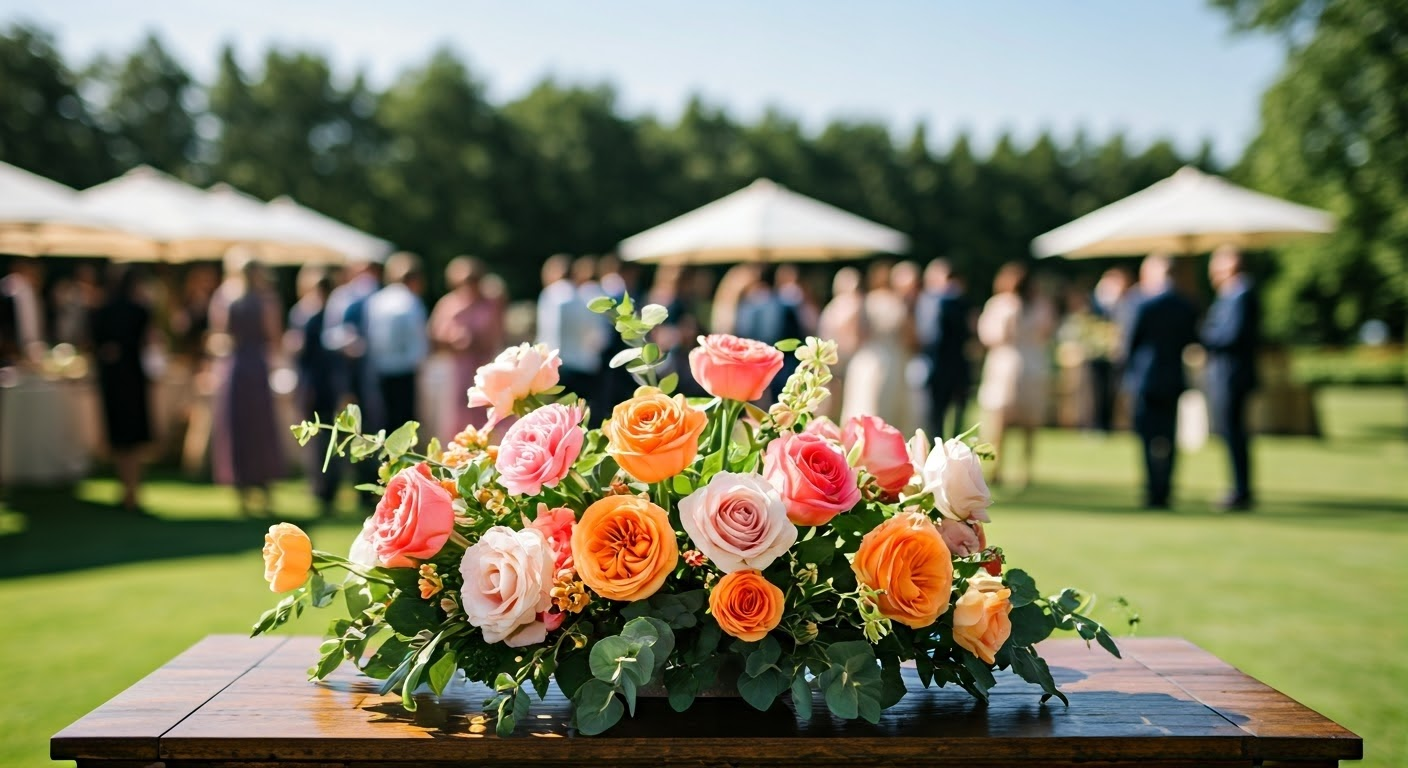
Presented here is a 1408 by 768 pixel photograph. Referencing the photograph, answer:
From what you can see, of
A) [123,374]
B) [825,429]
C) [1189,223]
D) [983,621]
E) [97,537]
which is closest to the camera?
[983,621]

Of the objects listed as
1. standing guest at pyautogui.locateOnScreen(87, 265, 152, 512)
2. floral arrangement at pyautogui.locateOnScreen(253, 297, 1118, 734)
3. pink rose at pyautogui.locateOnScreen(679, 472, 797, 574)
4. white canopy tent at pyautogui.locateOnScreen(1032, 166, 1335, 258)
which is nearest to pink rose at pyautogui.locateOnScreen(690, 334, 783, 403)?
floral arrangement at pyautogui.locateOnScreen(253, 297, 1118, 734)

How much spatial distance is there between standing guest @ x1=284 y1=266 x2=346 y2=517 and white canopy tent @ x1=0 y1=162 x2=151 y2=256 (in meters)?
Result: 1.80

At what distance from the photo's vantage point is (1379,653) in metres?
5.11

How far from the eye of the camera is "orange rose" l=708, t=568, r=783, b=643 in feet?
5.89

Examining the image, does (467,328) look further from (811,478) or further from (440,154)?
(440,154)

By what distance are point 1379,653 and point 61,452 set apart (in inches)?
440

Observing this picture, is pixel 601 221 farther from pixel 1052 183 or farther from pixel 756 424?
pixel 756 424

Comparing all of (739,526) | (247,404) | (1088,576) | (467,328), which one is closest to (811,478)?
(739,526)

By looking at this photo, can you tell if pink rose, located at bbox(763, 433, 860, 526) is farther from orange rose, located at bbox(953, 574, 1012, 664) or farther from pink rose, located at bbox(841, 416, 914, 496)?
orange rose, located at bbox(953, 574, 1012, 664)

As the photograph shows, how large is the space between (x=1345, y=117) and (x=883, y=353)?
15.5m

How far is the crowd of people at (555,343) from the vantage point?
9844mm

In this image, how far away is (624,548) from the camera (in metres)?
1.83

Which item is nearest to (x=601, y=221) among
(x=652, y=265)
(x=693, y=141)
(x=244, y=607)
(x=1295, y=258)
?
(x=652, y=265)

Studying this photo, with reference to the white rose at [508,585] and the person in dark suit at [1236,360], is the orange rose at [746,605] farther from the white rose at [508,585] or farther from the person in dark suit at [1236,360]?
the person in dark suit at [1236,360]
